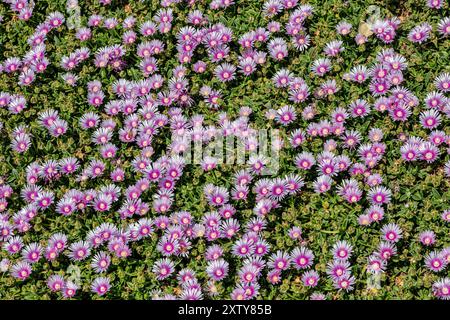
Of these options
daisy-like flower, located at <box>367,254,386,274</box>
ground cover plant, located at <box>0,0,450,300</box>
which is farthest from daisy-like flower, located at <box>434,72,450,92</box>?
daisy-like flower, located at <box>367,254,386,274</box>

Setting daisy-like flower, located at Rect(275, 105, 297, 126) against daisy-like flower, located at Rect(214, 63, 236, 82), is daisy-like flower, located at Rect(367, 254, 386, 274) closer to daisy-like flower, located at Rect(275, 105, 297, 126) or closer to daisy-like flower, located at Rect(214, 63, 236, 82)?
daisy-like flower, located at Rect(275, 105, 297, 126)

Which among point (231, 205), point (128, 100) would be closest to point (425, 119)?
point (231, 205)

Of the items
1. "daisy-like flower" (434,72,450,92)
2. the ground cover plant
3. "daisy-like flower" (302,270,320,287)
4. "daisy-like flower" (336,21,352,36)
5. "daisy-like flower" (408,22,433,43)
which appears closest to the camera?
"daisy-like flower" (302,270,320,287)

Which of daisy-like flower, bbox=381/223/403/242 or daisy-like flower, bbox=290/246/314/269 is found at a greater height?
daisy-like flower, bbox=381/223/403/242

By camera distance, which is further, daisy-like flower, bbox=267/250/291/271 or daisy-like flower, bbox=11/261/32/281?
daisy-like flower, bbox=11/261/32/281

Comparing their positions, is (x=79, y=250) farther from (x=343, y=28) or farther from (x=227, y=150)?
(x=343, y=28)

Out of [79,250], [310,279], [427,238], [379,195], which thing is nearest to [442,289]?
[427,238]

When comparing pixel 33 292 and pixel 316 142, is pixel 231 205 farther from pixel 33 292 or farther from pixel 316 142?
pixel 33 292

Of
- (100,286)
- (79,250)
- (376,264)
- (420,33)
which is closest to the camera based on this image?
(376,264)

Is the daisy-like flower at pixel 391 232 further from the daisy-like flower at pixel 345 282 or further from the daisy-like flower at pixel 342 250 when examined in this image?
the daisy-like flower at pixel 345 282
